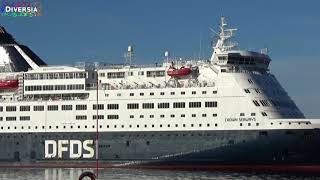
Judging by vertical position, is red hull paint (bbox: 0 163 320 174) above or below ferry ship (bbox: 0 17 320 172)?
below

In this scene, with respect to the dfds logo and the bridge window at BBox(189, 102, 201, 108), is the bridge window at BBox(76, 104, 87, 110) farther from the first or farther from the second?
the bridge window at BBox(189, 102, 201, 108)

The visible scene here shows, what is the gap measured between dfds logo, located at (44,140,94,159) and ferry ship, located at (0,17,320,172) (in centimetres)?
8

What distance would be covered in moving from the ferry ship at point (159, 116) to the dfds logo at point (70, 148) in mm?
78

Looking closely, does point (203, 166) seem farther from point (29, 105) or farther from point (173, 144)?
point (29, 105)

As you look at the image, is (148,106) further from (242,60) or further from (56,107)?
(242,60)

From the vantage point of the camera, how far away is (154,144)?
59469 mm

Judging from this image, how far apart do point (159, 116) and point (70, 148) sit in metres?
7.69

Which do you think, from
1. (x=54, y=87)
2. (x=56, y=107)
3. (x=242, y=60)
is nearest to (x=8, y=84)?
(x=54, y=87)

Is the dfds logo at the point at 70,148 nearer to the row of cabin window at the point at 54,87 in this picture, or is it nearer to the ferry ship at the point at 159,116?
the ferry ship at the point at 159,116

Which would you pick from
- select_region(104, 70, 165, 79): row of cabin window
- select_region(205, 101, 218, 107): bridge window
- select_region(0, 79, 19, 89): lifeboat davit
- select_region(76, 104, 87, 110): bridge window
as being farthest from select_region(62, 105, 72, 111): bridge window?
select_region(205, 101, 218, 107): bridge window

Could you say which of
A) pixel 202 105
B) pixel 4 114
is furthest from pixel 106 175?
pixel 4 114

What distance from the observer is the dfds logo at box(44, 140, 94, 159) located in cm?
6156

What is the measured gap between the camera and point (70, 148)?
62031 millimetres

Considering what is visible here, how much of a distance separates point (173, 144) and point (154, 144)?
1516mm
